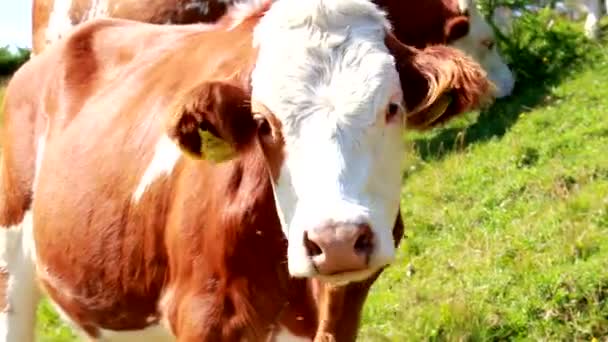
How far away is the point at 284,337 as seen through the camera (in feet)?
14.3

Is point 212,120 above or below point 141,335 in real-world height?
above

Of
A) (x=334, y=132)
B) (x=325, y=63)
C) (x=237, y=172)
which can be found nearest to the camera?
(x=334, y=132)

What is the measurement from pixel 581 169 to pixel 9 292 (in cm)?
372

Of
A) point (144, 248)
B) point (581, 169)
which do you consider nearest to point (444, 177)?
point (581, 169)

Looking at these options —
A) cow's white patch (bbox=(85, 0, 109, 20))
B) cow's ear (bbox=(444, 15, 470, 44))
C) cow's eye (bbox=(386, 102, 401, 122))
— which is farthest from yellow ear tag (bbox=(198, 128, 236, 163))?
cow's white patch (bbox=(85, 0, 109, 20))

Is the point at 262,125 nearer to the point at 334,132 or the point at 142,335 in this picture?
the point at 334,132

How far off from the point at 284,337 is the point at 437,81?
95cm

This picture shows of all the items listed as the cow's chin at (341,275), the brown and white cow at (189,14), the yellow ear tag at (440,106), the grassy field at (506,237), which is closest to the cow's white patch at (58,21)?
the brown and white cow at (189,14)

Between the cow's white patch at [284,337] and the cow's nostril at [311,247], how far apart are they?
0.77 metres

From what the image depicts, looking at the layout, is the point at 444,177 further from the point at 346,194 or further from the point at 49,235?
the point at 346,194

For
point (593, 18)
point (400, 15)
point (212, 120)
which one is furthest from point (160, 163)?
point (593, 18)

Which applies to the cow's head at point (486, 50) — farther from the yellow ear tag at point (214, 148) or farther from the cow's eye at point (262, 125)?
the cow's eye at point (262, 125)

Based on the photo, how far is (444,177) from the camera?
9406 millimetres

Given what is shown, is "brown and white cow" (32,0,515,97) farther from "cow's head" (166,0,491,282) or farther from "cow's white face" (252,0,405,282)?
"cow's white face" (252,0,405,282)
